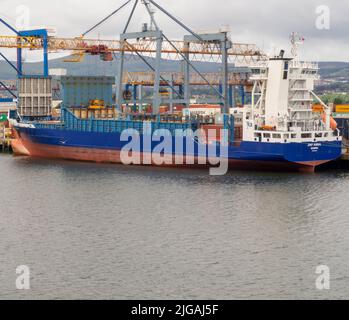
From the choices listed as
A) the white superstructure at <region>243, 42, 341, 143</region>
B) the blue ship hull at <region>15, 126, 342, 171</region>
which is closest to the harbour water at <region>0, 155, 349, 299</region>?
the blue ship hull at <region>15, 126, 342, 171</region>

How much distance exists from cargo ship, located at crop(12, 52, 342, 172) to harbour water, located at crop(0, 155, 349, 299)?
6.88 feet

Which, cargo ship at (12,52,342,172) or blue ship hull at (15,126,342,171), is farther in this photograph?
cargo ship at (12,52,342,172)

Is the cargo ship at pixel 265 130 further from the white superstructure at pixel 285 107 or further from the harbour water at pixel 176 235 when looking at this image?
the harbour water at pixel 176 235

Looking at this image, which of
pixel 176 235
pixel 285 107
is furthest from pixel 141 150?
pixel 176 235

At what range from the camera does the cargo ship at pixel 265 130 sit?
55.4 metres

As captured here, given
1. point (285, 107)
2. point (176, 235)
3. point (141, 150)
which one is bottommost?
point (176, 235)

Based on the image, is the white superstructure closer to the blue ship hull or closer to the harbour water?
the blue ship hull

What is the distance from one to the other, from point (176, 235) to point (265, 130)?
23.0m

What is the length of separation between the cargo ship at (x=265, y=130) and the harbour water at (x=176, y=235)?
210 cm

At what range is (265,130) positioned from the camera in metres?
56.7

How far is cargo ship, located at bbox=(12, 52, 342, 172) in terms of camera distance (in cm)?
5544

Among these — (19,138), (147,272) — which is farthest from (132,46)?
(147,272)

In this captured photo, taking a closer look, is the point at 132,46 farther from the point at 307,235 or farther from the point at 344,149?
the point at 307,235

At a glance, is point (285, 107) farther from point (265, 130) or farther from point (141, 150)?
point (141, 150)
